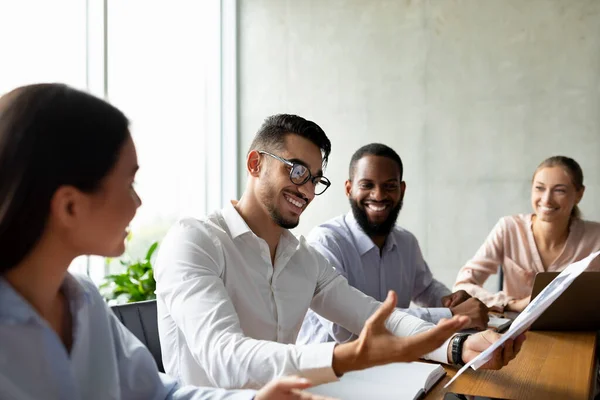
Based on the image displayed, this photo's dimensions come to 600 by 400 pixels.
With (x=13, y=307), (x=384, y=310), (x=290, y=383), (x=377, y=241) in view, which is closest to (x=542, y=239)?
(x=377, y=241)

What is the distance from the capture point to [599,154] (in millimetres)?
4766

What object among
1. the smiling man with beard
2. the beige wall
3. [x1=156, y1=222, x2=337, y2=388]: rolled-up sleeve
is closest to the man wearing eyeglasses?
[x1=156, y1=222, x2=337, y2=388]: rolled-up sleeve

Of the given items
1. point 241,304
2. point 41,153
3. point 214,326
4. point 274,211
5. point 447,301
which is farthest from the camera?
point 447,301

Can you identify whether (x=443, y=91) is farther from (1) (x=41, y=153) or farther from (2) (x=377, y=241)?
(1) (x=41, y=153)

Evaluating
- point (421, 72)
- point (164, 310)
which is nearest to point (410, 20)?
point (421, 72)

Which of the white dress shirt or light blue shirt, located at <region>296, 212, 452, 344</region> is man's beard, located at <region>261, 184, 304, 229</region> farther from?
light blue shirt, located at <region>296, 212, 452, 344</region>

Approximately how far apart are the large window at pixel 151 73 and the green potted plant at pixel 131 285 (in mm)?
162

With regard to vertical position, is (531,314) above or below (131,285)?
above

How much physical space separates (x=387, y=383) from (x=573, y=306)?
111 centimetres

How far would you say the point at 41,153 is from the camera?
3.12 feet

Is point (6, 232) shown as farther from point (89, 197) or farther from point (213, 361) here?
point (213, 361)

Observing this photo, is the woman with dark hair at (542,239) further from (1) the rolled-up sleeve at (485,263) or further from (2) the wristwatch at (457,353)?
(2) the wristwatch at (457,353)

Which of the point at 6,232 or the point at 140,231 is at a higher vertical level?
the point at 6,232

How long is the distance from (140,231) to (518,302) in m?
3.02
